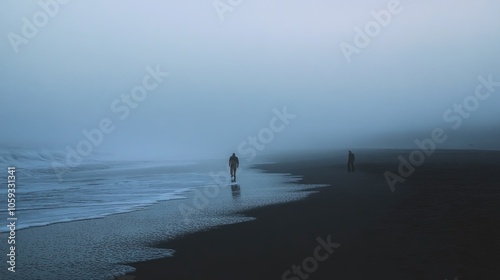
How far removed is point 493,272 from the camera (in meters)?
8.41

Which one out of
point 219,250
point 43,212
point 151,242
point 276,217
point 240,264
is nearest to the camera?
point 240,264

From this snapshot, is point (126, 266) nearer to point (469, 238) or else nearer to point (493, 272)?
point (493, 272)

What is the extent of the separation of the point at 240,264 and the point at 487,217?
9.21m

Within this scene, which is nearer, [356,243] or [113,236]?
[356,243]

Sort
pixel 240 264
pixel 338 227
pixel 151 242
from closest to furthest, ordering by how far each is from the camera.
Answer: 1. pixel 240 264
2. pixel 151 242
3. pixel 338 227

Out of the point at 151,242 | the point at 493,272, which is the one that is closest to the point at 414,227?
the point at 493,272

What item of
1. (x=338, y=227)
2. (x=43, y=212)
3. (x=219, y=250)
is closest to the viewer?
(x=219, y=250)

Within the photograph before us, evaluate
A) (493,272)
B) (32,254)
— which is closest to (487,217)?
(493,272)

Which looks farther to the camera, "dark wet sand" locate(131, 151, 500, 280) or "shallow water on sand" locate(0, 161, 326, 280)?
"shallow water on sand" locate(0, 161, 326, 280)

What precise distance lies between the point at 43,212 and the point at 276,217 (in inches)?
445

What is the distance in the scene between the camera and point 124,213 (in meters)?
18.9

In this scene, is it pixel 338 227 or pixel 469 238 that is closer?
pixel 469 238

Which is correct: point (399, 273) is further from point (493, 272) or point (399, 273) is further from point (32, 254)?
Answer: point (32, 254)

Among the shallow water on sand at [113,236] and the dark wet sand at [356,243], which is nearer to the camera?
the dark wet sand at [356,243]
